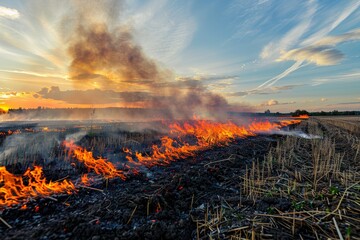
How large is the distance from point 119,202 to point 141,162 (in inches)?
207

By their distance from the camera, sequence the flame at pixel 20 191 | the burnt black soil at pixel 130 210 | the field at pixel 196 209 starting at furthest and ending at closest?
the flame at pixel 20 191 < the burnt black soil at pixel 130 210 < the field at pixel 196 209

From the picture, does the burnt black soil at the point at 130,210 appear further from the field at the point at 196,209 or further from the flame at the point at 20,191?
the flame at the point at 20,191

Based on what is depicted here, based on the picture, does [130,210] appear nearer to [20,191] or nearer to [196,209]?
[196,209]

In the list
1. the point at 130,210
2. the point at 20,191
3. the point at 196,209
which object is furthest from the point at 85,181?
the point at 196,209

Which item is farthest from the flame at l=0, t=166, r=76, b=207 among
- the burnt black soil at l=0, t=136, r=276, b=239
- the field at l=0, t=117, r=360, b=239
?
the burnt black soil at l=0, t=136, r=276, b=239

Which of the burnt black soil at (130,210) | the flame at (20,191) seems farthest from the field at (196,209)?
the flame at (20,191)

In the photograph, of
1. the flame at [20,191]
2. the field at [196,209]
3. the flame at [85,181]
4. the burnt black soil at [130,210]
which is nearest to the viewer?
the field at [196,209]

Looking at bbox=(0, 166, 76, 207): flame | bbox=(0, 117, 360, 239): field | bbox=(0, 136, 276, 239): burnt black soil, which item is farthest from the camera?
bbox=(0, 166, 76, 207): flame

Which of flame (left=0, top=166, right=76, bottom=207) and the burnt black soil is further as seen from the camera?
flame (left=0, top=166, right=76, bottom=207)

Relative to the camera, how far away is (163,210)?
6.03m

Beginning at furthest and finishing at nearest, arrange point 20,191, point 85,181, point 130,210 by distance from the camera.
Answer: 1. point 85,181
2. point 20,191
3. point 130,210

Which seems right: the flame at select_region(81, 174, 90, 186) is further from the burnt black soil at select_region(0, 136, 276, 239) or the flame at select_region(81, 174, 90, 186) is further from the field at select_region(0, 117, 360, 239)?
the burnt black soil at select_region(0, 136, 276, 239)

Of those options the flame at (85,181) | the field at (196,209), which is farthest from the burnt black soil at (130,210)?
the flame at (85,181)

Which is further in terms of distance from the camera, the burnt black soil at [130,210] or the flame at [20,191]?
the flame at [20,191]
